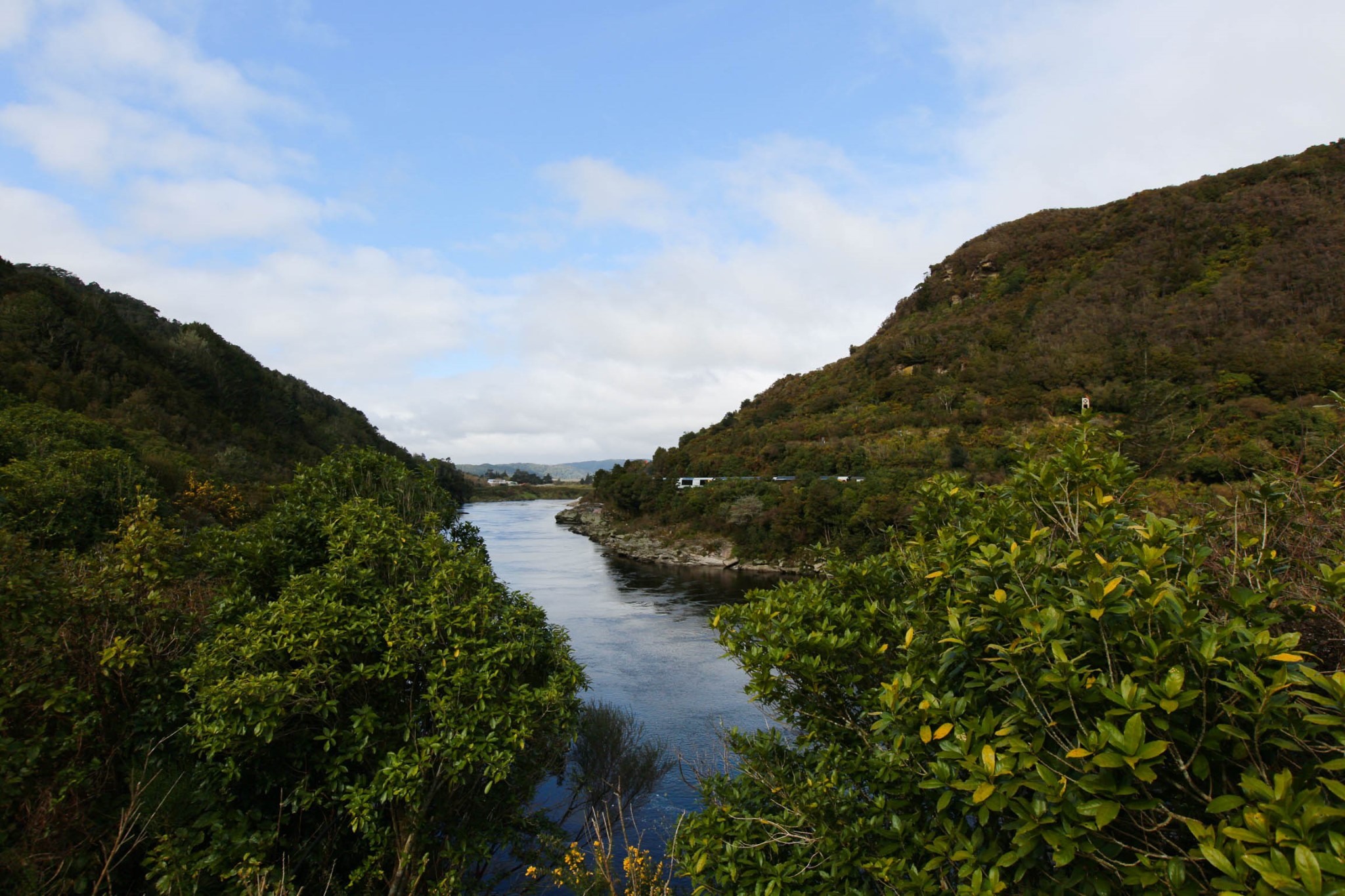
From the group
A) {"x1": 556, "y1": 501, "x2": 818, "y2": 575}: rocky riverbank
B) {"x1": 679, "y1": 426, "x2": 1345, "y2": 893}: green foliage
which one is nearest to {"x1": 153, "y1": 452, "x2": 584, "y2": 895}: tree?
{"x1": 679, "y1": 426, "x2": 1345, "y2": 893}: green foliage

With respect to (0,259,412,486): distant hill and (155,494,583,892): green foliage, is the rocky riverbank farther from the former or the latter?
(155,494,583,892): green foliage

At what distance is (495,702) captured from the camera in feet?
20.7

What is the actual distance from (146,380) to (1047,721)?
51.4 m

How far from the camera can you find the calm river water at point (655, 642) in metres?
14.4

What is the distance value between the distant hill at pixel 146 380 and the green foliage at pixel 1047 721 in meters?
20.0

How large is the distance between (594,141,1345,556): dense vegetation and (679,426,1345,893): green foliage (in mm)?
21629

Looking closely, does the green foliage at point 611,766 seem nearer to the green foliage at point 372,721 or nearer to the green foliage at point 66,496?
the green foliage at point 372,721

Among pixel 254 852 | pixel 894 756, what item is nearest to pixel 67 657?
pixel 254 852

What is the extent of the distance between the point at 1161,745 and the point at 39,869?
731 cm

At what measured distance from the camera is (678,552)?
4406 centimetres

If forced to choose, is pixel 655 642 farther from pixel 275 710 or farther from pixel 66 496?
pixel 275 710

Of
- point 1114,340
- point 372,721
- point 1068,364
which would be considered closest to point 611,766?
point 372,721

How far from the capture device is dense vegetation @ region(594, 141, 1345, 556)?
35.9 m

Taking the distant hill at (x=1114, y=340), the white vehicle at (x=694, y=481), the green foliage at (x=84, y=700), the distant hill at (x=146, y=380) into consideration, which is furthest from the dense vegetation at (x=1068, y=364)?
the distant hill at (x=146, y=380)
